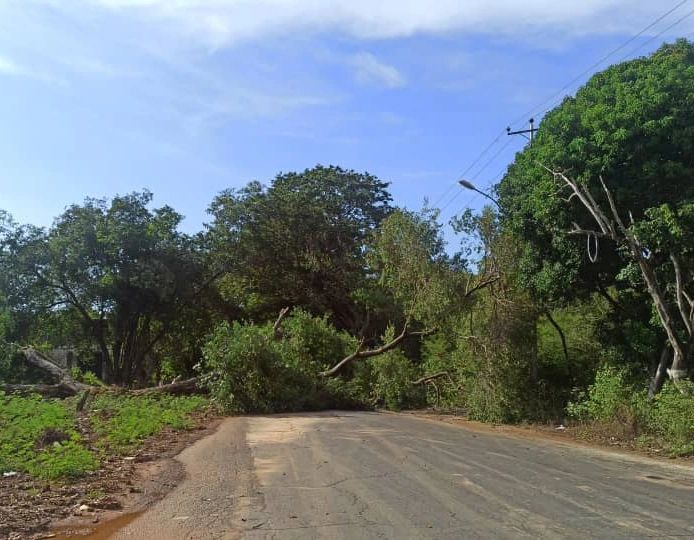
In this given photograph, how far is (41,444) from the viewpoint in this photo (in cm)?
1203

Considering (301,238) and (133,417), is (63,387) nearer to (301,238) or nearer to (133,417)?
(133,417)

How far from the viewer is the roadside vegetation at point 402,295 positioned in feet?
52.6

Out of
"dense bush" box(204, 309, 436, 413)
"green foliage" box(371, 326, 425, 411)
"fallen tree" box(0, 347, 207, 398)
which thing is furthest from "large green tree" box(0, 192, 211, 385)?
"green foliage" box(371, 326, 425, 411)

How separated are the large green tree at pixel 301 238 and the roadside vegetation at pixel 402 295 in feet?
0.37

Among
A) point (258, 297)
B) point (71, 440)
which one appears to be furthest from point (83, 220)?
point (71, 440)

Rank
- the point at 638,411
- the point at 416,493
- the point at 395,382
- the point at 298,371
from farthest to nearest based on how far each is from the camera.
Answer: the point at 395,382 → the point at 298,371 → the point at 638,411 → the point at 416,493

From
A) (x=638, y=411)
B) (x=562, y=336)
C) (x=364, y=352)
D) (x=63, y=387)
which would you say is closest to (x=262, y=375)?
(x=364, y=352)

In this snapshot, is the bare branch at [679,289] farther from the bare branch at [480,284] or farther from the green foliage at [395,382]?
the green foliage at [395,382]

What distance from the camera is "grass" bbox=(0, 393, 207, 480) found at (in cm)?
980

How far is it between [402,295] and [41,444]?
1492 centimetres

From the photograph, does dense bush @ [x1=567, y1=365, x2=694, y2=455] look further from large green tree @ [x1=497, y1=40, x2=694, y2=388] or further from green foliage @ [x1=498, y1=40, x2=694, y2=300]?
Answer: green foliage @ [x1=498, y1=40, x2=694, y2=300]

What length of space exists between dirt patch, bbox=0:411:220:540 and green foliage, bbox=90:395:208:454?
69.5 inches

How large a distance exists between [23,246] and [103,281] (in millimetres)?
4329

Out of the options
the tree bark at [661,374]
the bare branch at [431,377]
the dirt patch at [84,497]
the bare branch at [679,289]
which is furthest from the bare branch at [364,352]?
the dirt patch at [84,497]
